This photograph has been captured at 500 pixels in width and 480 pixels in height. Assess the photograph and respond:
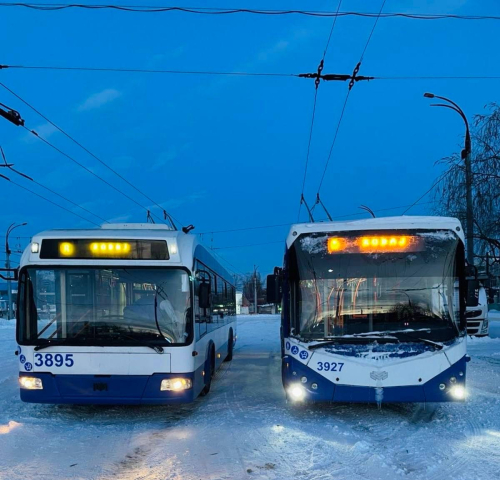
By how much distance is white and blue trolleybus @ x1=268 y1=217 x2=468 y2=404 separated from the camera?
7312 mm

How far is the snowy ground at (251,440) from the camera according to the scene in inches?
214

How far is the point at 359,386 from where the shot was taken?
24.0ft

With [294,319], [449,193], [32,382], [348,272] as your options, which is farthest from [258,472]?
[449,193]

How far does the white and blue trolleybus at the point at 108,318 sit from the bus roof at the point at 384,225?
171cm

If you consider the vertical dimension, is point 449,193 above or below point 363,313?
above

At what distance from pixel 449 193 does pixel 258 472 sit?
1608 cm

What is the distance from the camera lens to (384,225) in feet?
25.6

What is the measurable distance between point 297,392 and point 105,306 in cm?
299

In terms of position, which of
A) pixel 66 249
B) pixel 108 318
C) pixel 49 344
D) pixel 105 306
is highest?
pixel 66 249

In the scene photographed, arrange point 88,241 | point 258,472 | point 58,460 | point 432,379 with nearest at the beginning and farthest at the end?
point 258,472, point 58,460, point 432,379, point 88,241

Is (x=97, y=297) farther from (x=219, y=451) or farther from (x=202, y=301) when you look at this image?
(x=219, y=451)

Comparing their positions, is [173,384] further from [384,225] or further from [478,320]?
[478,320]

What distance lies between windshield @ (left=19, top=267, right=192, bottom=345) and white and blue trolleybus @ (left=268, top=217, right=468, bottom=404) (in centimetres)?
172

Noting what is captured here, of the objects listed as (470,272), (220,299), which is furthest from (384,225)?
(220,299)
